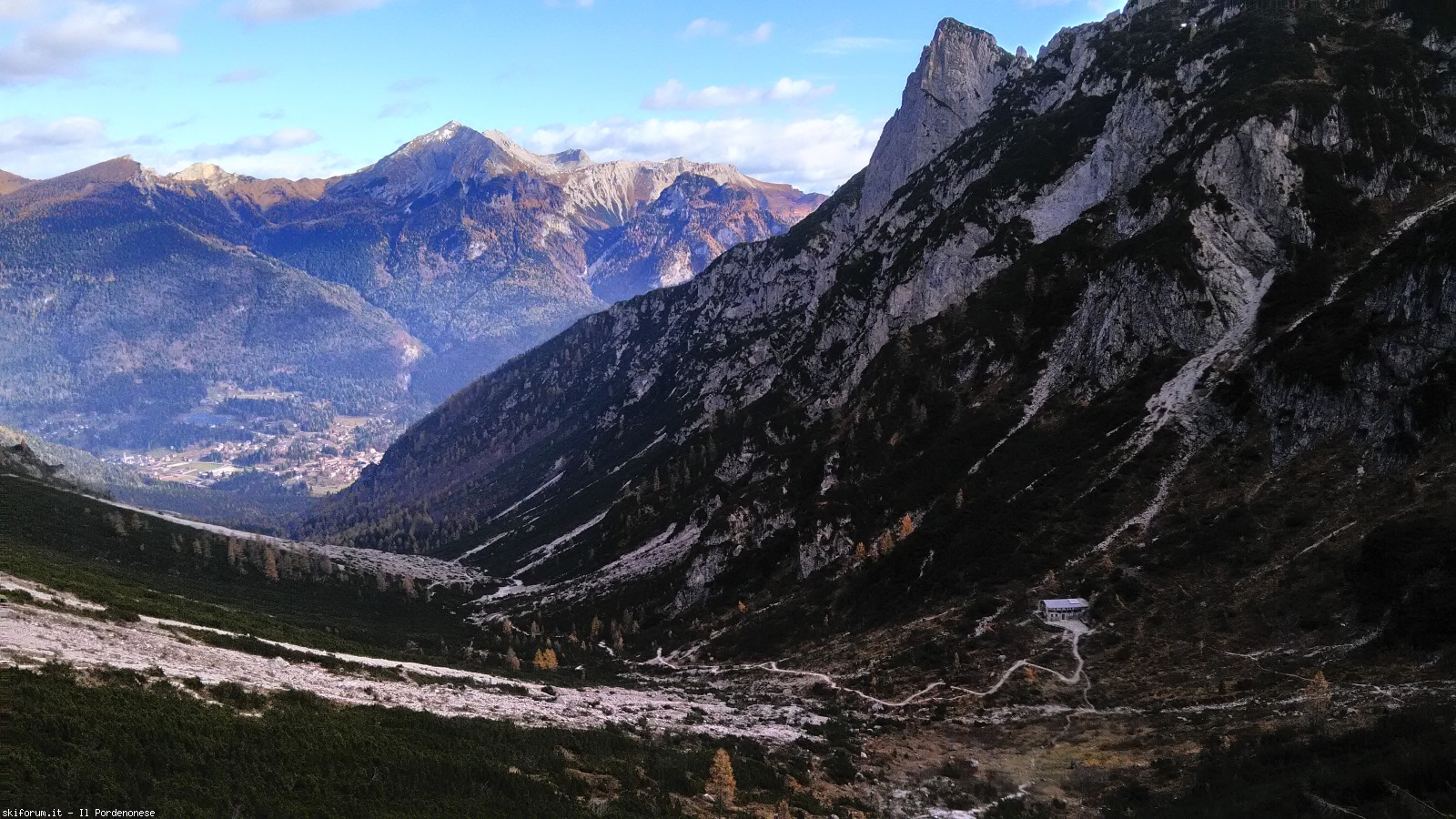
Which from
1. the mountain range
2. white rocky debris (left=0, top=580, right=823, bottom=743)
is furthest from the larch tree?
white rocky debris (left=0, top=580, right=823, bottom=743)

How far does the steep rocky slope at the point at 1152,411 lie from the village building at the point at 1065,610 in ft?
7.00

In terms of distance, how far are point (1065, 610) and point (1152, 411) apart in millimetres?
41102

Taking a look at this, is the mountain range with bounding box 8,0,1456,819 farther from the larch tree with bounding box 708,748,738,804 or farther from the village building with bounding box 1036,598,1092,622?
the village building with bounding box 1036,598,1092,622

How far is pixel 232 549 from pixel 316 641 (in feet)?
380

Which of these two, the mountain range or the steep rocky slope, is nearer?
the mountain range

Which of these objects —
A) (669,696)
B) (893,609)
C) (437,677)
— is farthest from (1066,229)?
(437,677)

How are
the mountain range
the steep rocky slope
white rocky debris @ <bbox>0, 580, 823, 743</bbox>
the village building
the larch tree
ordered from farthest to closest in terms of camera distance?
1. the village building
2. the steep rocky slope
3. white rocky debris @ <bbox>0, 580, 823, 743</bbox>
4. the larch tree
5. the mountain range

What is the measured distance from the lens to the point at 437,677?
2630 inches

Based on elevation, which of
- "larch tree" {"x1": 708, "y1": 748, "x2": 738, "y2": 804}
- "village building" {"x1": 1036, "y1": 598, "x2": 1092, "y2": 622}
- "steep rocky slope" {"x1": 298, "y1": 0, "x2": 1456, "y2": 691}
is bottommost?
"larch tree" {"x1": 708, "y1": 748, "x2": 738, "y2": 804}

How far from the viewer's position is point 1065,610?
258ft

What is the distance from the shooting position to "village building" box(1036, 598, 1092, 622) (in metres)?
77.8

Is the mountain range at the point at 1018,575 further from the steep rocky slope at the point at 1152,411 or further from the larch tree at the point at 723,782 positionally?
the steep rocky slope at the point at 1152,411

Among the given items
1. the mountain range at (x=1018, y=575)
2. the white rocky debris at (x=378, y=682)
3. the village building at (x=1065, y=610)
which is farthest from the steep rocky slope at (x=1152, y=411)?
the white rocky debris at (x=378, y=682)

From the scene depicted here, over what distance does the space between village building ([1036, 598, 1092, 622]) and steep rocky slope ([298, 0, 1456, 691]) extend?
7.00 ft
